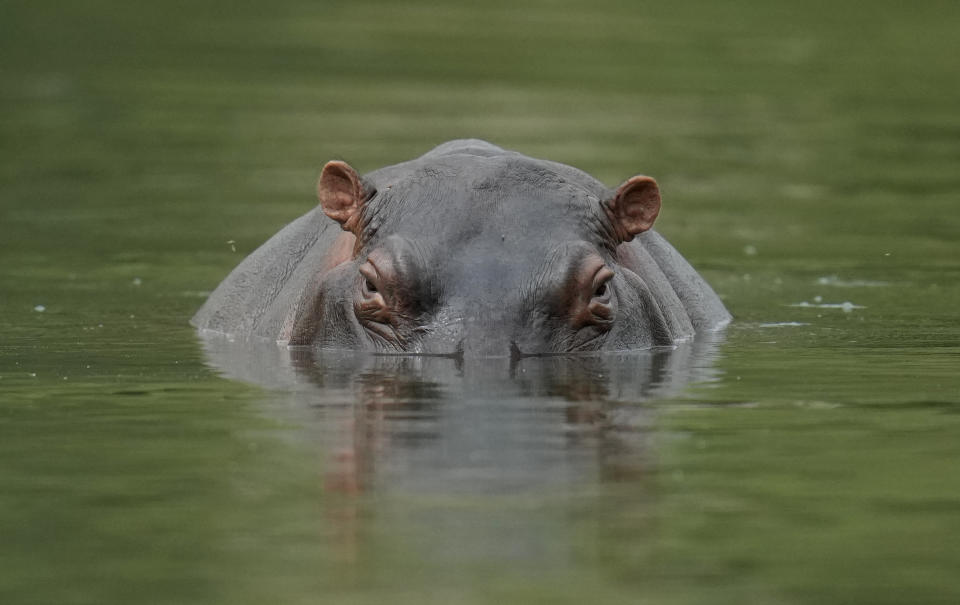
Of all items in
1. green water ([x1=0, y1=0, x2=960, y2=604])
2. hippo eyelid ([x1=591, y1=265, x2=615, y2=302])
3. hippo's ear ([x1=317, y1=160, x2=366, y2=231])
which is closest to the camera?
green water ([x1=0, y1=0, x2=960, y2=604])

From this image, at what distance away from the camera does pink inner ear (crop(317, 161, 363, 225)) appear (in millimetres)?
11836

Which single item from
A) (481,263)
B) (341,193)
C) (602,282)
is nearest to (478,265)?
(481,263)

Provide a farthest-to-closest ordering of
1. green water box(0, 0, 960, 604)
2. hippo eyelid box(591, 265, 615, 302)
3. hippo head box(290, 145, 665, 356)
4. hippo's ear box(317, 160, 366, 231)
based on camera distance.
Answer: hippo's ear box(317, 160, 366, 231), hippo eyelid box(591, 265, 615, 302), hippo head box(290, 145, 665, 356), green water box(0, 0, 960, 604)

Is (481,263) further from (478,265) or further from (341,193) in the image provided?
(341,193)

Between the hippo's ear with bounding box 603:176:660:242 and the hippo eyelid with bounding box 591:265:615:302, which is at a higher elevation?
the hippo's ear with bounding box 603:176:660:242

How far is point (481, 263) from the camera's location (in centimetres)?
1092

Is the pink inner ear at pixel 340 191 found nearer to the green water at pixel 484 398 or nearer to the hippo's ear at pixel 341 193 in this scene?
the hippo's ear at pixel 341 193

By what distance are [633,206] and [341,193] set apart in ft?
5.06

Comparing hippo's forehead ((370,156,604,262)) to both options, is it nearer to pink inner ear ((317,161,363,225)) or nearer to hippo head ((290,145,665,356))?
hippo head ((290,145,665,356))

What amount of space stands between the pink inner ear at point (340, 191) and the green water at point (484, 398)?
912 mm

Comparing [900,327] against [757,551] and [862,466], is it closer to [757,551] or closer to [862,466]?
[862,466]

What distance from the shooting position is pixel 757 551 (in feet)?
22.7

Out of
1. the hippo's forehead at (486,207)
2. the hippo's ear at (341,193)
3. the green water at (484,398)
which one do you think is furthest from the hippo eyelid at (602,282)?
the hippo's ear at (341,193)

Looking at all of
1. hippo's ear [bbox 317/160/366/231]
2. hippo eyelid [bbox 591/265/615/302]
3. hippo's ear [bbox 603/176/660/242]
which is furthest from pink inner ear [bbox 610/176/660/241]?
hippo's ear [bbox 317/160/366/231]
